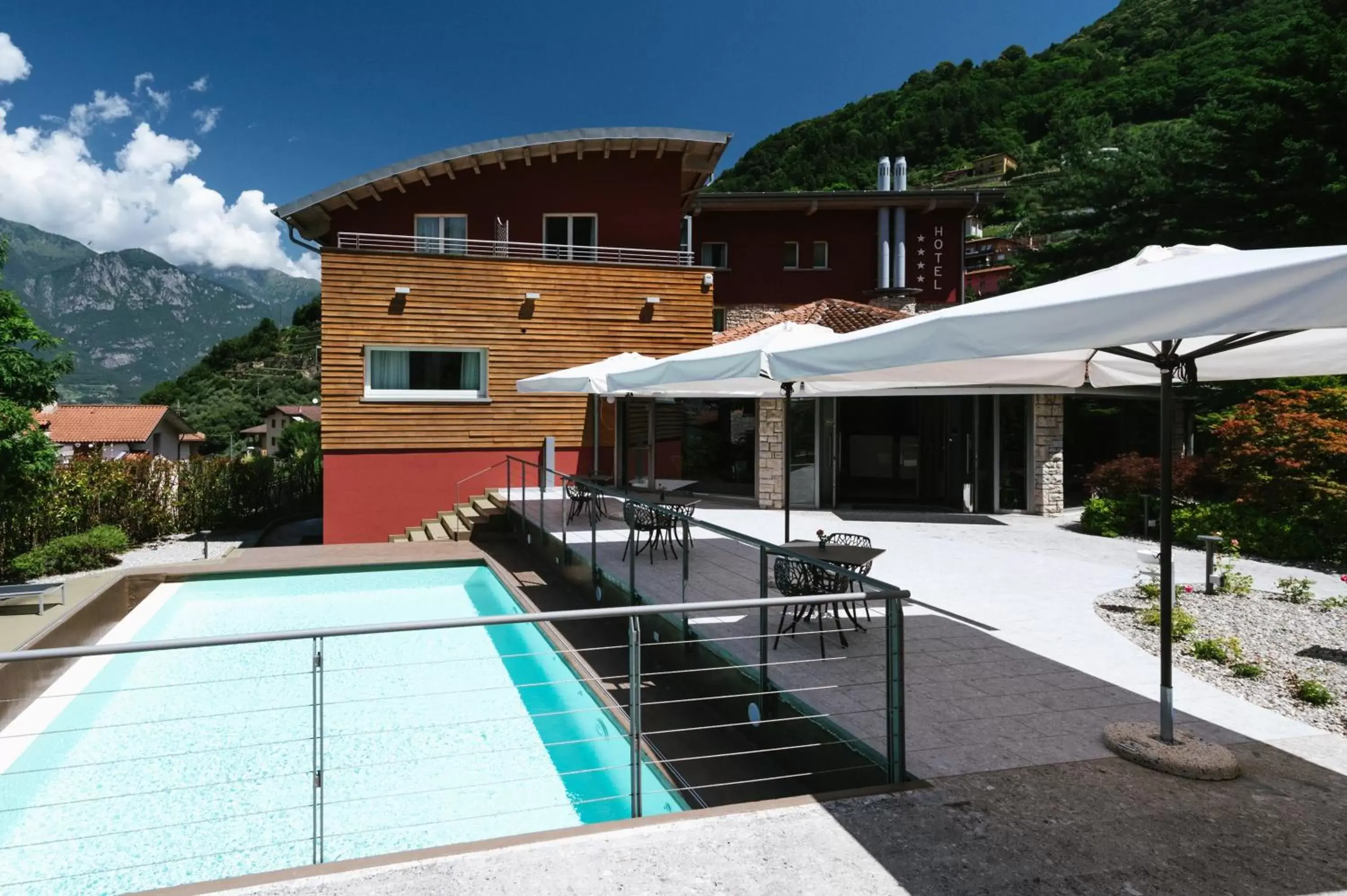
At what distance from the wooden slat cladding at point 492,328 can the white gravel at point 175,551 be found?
2.96m

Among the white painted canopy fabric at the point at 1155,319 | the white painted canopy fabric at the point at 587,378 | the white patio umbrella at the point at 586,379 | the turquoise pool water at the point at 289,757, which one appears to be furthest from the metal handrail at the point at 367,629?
the white painted canopy fabric at the point at 587,378

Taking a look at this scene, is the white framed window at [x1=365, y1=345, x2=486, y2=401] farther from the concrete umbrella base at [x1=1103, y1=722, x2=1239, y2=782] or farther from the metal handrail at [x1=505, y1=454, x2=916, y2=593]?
the concrete umbrella base at [x1=1103, y1=722, x2=1239, y2=782]

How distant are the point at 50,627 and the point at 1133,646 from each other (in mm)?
10389

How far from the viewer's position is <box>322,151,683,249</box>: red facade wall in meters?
16.9

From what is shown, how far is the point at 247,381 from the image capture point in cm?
6975

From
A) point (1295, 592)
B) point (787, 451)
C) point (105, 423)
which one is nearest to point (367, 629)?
point (787, 451)

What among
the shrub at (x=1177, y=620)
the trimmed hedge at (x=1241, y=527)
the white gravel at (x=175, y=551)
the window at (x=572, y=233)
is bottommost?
the white gravel at (x=175, y=551)

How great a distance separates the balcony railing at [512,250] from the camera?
642 inches

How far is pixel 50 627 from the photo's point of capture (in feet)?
27.5

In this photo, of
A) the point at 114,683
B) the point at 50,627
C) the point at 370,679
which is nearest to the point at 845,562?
the point at 370,679

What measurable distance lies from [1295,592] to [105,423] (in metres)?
55.7

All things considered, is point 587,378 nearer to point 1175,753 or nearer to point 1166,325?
point 1175,753

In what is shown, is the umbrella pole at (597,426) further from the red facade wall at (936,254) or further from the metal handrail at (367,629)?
the red facade wall at (936,254)

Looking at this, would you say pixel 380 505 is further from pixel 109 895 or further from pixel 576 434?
pixel 109 895
